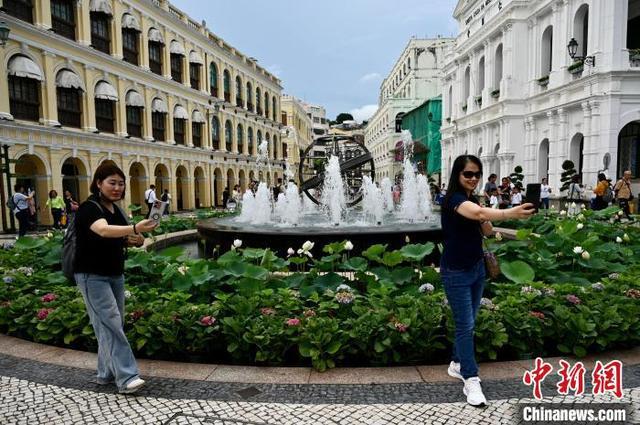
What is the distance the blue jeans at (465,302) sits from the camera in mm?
3178

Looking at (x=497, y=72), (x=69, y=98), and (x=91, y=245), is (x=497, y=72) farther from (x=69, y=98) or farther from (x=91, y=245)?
(x=91, y=245)

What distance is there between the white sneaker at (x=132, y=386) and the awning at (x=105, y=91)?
70.6ft

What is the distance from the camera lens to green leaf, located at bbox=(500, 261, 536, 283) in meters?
4.89

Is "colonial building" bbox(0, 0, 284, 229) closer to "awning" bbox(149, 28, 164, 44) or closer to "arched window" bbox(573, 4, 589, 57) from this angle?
"awning" bbox(149, 28, 164, 44)

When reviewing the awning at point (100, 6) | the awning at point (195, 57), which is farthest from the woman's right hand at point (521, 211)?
the awning at point (195, 57)

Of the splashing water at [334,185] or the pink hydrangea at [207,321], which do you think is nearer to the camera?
the pink hydrangea at [207,321]

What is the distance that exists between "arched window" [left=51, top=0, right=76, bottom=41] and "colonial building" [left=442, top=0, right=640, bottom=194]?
2186 cm

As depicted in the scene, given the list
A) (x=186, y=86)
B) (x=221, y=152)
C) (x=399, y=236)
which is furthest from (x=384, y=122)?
(x=399, y=236)

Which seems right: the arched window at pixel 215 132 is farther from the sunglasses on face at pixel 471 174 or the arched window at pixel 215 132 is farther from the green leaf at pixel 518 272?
the sunglasses on face at pixel 471 174

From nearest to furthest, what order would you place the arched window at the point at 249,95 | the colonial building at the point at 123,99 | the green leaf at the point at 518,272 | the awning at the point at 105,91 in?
1. the green leaf at the point at 518,272
2. the colonial building at the point at 123,99
3. the awning at the point at 105,91
4. the arched window at the point at 249,95

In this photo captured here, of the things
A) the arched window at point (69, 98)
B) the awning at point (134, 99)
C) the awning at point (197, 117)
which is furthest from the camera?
the awning at point (197, 117)

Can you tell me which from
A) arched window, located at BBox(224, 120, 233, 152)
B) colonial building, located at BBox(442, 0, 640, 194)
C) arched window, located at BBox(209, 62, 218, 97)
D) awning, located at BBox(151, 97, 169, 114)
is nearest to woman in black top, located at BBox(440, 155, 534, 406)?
colonial building, located at BBox(442, 0, 640, 194)

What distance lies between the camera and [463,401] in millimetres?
3180

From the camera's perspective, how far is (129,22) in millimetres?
23516
